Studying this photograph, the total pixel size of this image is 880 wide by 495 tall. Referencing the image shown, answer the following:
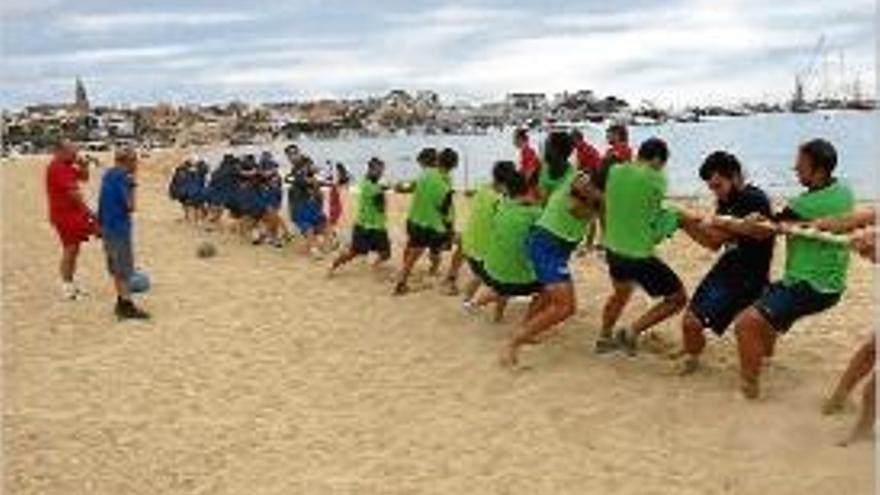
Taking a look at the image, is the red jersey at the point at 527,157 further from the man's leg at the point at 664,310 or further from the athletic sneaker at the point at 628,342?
the man's leg at the point at 664,310

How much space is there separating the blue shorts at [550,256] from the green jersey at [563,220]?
0.13 feet

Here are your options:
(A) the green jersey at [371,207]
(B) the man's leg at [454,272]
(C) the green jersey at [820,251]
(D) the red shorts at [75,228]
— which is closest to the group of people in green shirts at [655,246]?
(C) the green jersey at [820,251]

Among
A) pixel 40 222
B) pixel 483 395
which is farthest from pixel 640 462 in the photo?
pixel 40 222

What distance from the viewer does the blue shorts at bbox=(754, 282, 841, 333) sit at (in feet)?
30.0

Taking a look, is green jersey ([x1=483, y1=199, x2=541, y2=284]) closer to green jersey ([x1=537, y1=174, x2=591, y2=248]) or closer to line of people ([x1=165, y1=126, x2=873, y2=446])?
line of people ([x1=165, y1=126, x2=873, y2=446])

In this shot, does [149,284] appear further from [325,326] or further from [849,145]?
[849,145]

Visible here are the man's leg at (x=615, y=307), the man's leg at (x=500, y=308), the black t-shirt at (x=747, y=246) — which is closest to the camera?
the black t-shirt at (x=747, y=246)

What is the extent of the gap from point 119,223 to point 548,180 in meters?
3.94

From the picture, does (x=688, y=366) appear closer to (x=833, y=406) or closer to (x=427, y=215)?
(x=833, y=406)

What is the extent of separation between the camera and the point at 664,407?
31.9 ft

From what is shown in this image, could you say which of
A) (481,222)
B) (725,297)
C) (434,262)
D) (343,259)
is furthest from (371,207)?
(725,297)

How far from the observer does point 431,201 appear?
1455 centimetres

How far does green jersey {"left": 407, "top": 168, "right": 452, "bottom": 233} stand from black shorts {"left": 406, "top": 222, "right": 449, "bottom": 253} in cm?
Result: 4

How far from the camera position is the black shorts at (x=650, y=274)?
10688mm
